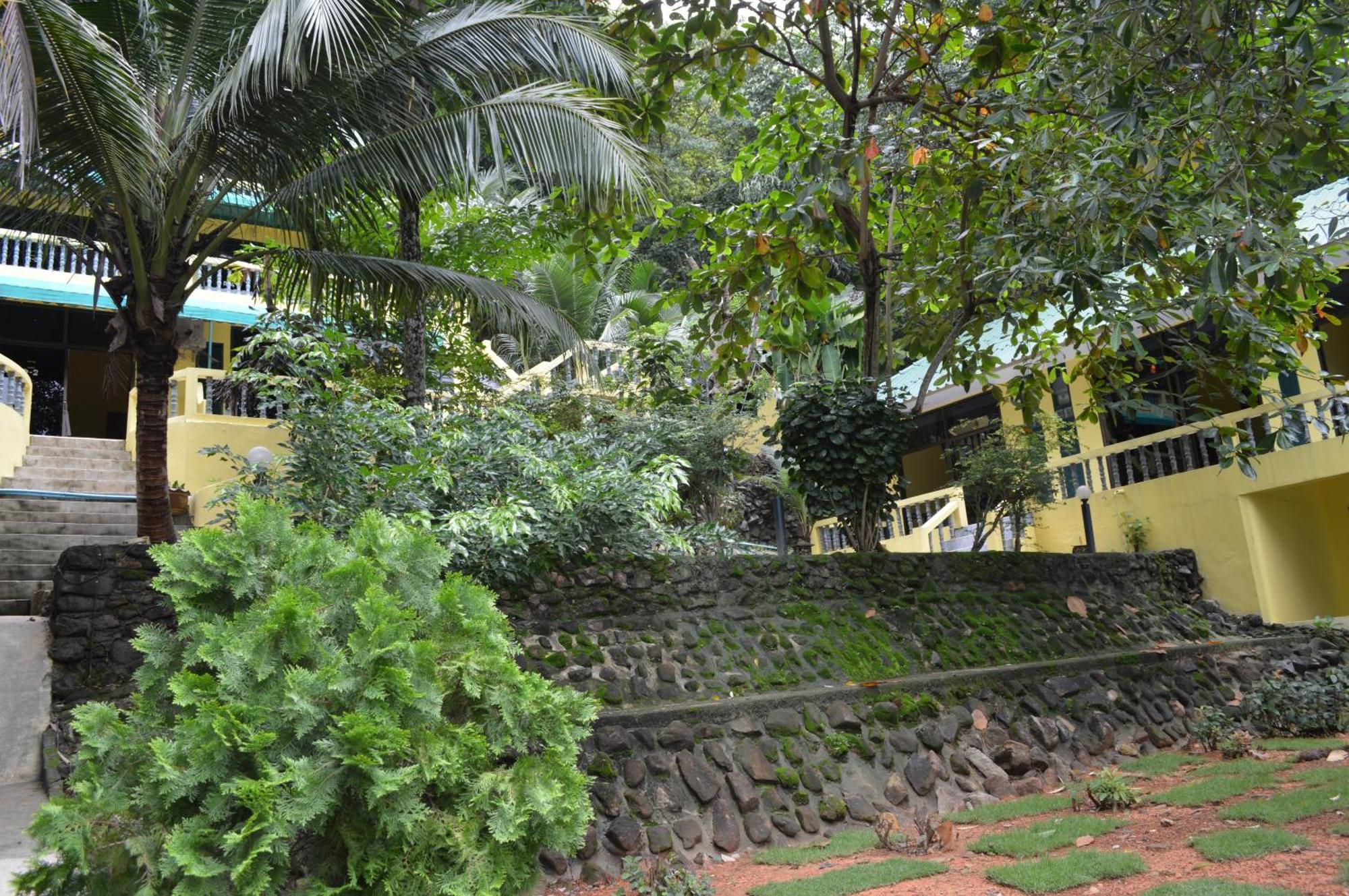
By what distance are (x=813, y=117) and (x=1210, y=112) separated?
15.1 ft

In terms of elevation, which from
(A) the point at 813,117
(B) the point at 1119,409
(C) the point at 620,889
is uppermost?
(A) the point at 813,117

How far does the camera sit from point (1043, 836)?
18.6 ft

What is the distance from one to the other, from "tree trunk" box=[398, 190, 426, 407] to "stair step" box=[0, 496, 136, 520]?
377cm

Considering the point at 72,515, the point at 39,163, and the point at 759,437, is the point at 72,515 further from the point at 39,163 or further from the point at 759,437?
the point at 759,437

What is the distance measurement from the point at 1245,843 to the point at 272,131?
24.7ft

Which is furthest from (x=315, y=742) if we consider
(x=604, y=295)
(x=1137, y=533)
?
(x=604, y=295)

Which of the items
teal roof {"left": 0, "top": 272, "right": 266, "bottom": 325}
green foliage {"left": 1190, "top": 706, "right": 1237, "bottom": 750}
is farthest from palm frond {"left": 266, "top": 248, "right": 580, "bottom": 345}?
green foliage {"left": 1190, "top": 706, "right": 1237, "bottom": 750}

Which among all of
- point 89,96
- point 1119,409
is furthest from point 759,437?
point 89,96

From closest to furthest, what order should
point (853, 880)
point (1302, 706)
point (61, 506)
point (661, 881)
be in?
point (853, 880), point (661, 881), point (1302, 706), point (61, 506)

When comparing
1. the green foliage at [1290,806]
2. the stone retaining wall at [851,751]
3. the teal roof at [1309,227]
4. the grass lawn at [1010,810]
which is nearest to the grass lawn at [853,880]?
the stone retaining wall at [851,751]

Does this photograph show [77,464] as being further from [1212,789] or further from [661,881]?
[1212,789]

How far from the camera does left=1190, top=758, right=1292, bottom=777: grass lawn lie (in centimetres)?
693

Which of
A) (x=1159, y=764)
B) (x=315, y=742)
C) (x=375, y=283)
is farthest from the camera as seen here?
(x=375, y=283)

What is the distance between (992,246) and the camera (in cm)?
722
